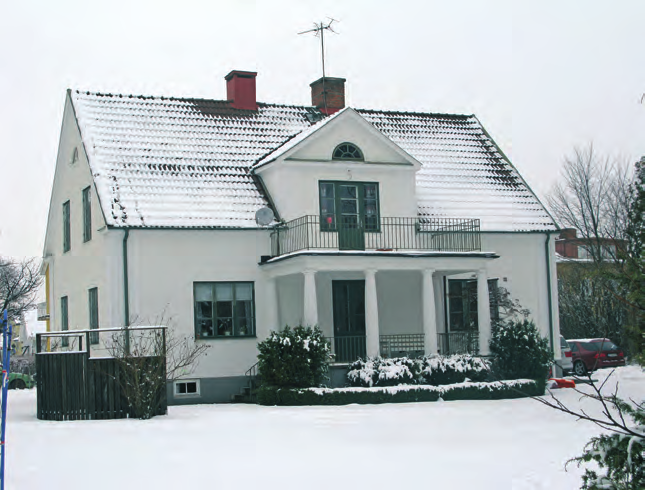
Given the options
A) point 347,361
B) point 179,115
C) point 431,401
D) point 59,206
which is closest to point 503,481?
point 431,401

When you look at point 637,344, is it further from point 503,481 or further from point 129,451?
point 129,451

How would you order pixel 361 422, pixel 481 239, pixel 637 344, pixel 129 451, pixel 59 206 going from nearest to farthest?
pixel 637 344 → pixel 129 451 → pixel 361 422 → pixel 481 239 → pixel 59 206

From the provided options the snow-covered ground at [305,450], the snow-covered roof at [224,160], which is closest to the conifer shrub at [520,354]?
the snow-covered roof at [224,160]

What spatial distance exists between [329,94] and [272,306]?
31.5 feet

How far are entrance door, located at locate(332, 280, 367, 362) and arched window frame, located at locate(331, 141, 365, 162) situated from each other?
3.46 m

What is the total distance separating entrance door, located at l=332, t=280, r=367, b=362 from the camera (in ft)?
85.8

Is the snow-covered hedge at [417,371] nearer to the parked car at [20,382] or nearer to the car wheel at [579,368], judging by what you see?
the car wheel at [579,368]

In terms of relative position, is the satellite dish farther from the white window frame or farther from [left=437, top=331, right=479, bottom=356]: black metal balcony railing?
[left=437, top=331, right=479, bottom=356]: black metal balcony railing

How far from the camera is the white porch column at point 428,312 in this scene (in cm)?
2517

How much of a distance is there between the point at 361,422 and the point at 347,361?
7.35 meters

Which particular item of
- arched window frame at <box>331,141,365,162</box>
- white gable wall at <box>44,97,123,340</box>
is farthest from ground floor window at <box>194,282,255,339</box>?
arched window frame at <box>331,141,365,162</box>

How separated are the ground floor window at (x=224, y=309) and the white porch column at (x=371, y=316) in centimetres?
316

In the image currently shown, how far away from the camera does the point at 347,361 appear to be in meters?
25.6

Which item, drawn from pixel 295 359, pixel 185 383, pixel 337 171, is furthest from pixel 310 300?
pixel 337 171
